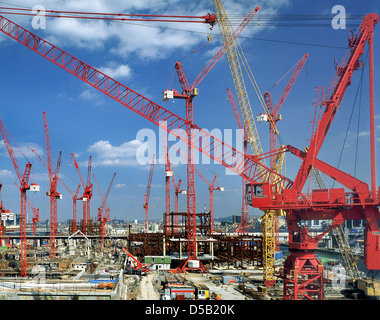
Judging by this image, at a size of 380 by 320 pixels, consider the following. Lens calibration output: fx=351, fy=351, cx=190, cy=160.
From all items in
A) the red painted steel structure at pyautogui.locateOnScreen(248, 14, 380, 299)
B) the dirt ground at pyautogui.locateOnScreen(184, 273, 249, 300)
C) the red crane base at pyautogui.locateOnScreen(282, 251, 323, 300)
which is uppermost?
the red painted steel structure at pyautogui.locateOnScreen(248, 14, 380, 299)

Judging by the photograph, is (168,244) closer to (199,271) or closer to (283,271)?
(199,271)

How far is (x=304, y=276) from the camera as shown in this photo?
71.4 ft

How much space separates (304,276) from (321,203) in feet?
16.9

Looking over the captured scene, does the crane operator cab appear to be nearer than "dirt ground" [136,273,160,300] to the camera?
Yes

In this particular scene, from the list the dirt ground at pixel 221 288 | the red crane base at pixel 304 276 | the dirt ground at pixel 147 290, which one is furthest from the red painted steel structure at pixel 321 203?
the dirt ground at pixel 147 290

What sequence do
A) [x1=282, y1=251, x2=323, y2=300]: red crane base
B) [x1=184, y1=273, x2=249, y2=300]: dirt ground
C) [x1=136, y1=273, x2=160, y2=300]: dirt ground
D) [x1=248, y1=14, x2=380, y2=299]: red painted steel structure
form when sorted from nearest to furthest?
[x1=248, y1=14, x2=380, y2=299]: red painted steel structure < [x1=282, y1=251, x2=323, y2=300]: red crane base < [x1=136, y1=273, x2=160, y2=300]: dirt ground < [x1=184, y1=273, x2=249, y2=300]: dirt ground

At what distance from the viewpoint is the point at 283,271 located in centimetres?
2206

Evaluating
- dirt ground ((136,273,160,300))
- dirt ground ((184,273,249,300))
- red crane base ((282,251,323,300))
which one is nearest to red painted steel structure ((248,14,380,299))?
red crane base ((282,251,323,300))

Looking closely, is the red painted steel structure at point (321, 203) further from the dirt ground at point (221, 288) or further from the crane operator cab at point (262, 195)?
the dirt ground at point (221, 288)

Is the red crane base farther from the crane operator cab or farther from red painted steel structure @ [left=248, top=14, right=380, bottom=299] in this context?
the crane operator cab

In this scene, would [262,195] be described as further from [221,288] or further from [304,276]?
[221,288]

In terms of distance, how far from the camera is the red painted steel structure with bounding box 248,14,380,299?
1834cm
